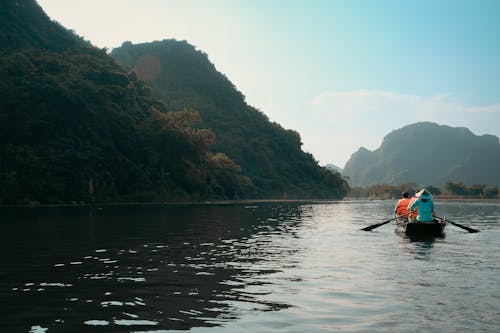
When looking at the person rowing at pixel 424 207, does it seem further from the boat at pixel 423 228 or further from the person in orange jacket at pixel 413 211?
the person in orange jacket at pixel 413 211

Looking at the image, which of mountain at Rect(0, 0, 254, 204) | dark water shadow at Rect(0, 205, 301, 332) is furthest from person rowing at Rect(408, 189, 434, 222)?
mountain at Rect(0, 0, 254, 204)

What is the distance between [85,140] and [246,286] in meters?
85.8

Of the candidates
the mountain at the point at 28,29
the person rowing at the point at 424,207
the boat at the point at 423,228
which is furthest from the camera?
the mountain at the point at 28,29

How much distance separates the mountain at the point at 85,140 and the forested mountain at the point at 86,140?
0.18m

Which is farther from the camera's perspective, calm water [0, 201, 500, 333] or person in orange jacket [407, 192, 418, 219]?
person in orange jacket [407, 192, 418, 219]

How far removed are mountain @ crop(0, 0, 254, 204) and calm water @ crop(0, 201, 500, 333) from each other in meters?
60.3

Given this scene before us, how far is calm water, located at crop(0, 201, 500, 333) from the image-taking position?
9.95 metres

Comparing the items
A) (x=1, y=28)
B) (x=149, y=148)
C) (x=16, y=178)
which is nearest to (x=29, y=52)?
(x=1, y=28)

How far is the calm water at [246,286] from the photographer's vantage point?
9.95 m

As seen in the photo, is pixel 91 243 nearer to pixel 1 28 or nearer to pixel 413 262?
pixel 413 262

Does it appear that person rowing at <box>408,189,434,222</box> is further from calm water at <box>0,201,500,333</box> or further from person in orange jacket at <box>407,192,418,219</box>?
calm water at <box>0,201,500,333</box>

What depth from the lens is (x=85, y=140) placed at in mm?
93375

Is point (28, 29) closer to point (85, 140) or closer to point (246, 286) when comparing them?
point (85, 140)

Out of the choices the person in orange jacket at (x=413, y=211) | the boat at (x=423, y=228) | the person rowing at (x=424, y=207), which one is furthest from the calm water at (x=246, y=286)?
the person in orange jacket at (x=413, y=211)
